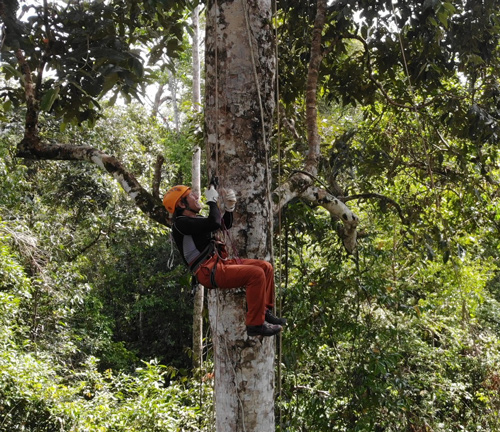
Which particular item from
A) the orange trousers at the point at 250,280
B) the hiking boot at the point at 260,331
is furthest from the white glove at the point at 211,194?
the hiking boot at the point at 260,331

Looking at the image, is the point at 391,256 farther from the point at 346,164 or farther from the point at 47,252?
the point at 47,252

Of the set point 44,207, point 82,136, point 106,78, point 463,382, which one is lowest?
point 463,382

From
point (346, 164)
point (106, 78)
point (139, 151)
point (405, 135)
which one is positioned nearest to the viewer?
point (106, 78)

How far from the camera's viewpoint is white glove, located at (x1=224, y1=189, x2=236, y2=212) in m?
2.08

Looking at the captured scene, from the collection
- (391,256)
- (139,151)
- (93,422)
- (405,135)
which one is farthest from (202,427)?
(139,151)

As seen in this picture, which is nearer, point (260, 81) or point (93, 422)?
point (260, 81)

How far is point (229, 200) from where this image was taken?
81.9 inches

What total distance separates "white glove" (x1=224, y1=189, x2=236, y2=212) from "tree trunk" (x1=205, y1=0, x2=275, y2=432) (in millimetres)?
56

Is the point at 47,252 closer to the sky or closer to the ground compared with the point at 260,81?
closer to the ground

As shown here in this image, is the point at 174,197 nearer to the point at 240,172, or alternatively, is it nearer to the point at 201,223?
the point at 201,223

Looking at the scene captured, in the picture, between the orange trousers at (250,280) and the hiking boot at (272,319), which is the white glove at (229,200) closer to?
the orange trousers at (250,280)

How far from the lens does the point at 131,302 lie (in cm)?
1194

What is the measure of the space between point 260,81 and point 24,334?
21.3ft

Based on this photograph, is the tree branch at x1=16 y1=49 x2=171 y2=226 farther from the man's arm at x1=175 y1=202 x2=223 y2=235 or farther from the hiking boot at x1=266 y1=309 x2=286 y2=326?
the hiking boot at x1=266 y1=309 x2=286 y2=326
